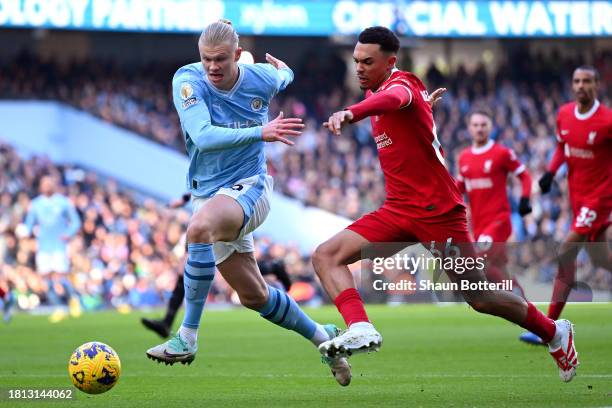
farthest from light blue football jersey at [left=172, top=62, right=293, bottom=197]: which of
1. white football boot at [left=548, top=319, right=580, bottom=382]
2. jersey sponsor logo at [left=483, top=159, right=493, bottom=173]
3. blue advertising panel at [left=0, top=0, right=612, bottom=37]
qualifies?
blue advertising panel at [left=0, top=0, right=612, bottom=37]

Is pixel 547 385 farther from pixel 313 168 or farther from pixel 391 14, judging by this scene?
pixel 391 14

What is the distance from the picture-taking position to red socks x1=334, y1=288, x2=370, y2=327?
7.45 metres

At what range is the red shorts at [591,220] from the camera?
38.9 ft

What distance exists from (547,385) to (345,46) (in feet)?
97.8

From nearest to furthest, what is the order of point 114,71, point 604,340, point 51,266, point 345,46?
point 604,340 < point 51,266 < point 114,71 < point 345,46

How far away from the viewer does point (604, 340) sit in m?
12.2

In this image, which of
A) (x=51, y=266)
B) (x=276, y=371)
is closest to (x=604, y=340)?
(x=276, y=371)

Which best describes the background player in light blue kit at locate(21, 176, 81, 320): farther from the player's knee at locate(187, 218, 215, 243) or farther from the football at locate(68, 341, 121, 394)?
the football at locate(68, 341, 121, 394)

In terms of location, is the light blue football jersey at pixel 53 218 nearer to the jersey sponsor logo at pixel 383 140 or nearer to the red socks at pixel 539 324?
the jersey sponsor logo at pixel 383 140

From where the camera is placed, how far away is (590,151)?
11.9m

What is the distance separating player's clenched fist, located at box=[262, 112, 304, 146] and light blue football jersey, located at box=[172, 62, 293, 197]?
0.41 metres

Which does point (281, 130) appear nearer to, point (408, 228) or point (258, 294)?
point (408, 228)

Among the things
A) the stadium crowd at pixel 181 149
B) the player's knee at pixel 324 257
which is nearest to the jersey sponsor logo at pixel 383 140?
the player's knee at pixel 324 257

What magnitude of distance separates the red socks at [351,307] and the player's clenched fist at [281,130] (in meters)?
1.04
